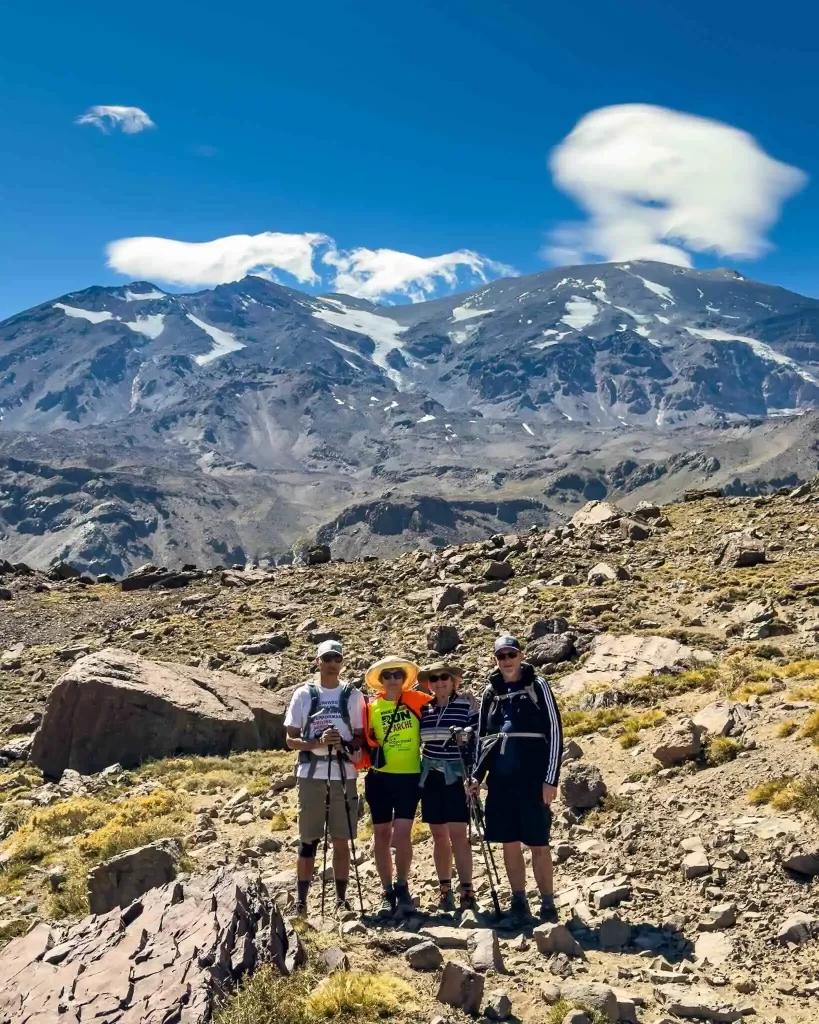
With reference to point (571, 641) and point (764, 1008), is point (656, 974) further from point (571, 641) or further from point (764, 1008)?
point (571, 641)

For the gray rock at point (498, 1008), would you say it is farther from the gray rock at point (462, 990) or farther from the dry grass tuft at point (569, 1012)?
the dry grass tuft at point (569, 1012)

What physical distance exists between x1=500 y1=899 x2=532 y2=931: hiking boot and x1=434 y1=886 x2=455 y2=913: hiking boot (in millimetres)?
749

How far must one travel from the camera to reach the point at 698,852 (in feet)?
31.7

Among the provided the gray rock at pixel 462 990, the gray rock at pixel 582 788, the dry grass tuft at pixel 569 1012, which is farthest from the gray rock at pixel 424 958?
the gray rock at pixel 582 788

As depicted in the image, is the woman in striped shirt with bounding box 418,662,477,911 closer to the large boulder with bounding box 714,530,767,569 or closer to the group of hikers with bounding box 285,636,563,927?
the group of hikers with bounding box 285,636,563,927

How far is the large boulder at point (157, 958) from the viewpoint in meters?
6.24

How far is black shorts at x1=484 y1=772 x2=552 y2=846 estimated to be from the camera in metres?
8.89

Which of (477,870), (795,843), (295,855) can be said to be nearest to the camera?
(795,843)

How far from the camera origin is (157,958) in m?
6.71

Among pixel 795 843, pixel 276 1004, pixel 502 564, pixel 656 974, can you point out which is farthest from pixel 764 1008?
pixel 502 564

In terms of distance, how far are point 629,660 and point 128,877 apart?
521 inches

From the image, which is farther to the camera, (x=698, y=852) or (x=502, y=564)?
(x=502, y=564)

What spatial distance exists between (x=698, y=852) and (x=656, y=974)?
2393 mm

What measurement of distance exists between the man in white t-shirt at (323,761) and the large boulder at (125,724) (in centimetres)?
976
